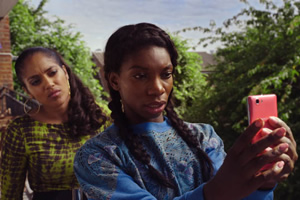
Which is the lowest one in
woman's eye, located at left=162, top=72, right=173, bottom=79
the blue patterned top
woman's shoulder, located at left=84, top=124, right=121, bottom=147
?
the blue patterned top

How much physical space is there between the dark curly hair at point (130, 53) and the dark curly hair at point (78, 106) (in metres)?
0.91

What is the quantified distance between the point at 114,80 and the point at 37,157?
1.06m

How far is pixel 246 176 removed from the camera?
778mm

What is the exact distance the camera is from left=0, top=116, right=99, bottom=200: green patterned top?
1938 mm

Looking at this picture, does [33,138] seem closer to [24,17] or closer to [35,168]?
[35,168]

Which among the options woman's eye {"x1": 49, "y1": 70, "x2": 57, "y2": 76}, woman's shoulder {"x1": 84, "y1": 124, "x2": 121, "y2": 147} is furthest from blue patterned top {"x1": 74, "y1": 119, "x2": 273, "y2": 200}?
woman's eye {"x1": 49, "y1": 70, "x2": 57, "y2": 76}

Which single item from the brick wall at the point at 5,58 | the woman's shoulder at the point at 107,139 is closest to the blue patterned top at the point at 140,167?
the woman's shoulder at the point at 107,139

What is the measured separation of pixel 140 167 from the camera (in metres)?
1.02

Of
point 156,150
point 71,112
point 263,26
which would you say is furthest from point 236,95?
point 156,150

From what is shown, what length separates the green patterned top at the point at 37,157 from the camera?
1.94 m

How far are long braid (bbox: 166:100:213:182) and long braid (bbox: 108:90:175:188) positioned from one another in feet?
0.43

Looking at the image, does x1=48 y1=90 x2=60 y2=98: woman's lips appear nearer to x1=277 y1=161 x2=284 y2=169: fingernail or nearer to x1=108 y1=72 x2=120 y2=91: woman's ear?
x1=108 y1=72 x2=120 y2=91: woman's ear

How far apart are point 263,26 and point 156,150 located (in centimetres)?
503

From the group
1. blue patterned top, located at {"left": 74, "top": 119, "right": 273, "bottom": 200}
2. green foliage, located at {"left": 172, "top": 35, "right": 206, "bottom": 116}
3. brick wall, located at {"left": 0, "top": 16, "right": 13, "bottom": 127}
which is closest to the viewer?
blue patterned top, located at {"left": 74, "top": 119, "right": 273, "bottom": 200}
